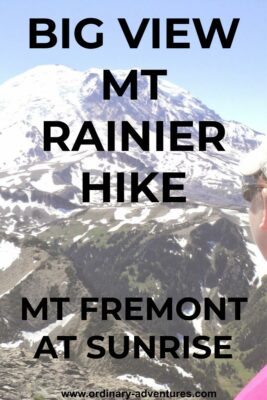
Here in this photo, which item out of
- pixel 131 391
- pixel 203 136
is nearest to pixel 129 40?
pixel 203 136

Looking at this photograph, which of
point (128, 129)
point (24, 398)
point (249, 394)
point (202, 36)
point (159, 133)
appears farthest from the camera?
point (24, 398)

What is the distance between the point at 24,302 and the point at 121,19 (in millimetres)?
20836

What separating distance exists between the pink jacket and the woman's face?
1.28m

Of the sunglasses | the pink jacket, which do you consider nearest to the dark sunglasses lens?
the sunglasses

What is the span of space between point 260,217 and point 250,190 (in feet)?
1.40

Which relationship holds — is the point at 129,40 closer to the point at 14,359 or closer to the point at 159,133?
the point at 159,133

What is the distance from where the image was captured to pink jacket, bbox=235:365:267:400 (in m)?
4.93

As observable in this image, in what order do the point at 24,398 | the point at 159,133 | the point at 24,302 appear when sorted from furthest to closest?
the point at 24,398, the point at 24,302, the point at 159,133

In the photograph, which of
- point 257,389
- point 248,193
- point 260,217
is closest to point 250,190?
point 248,193

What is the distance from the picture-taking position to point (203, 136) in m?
34.9

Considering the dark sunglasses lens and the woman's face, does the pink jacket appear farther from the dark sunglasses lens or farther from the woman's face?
the dark sunglasses lens

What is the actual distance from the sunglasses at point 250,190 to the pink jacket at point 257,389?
1.75 metres

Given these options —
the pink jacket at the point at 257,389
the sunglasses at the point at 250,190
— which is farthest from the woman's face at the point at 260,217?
the pink jacket at the point at 257,389

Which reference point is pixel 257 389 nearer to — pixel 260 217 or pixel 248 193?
pixel 260 217
